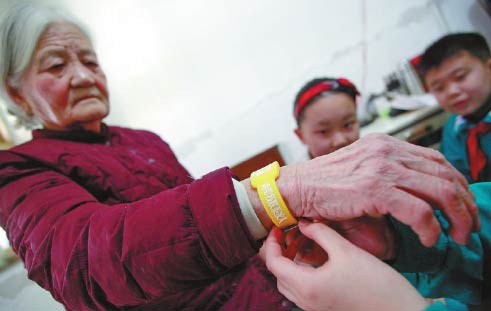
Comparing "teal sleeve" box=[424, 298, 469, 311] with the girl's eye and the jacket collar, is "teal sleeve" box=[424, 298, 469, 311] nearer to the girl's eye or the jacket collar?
the jacket collar

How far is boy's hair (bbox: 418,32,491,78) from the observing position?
124 centimetres

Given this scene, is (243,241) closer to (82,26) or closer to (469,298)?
(469,298)

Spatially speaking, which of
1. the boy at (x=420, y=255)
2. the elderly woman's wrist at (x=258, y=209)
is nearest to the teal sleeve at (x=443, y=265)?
the boy at (x=420, y=255)

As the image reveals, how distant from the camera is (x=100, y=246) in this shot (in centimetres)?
33

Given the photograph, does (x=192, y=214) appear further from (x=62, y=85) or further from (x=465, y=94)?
(x=465, y=94)

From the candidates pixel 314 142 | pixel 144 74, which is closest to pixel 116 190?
pixel 314 142

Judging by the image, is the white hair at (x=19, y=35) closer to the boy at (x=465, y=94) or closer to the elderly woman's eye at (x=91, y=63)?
the elderly woman's eye at (x=91, y=63)

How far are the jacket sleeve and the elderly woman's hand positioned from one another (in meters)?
0.06

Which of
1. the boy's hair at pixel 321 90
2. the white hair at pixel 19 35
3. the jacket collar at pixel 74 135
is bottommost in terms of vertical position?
the boy's hair at pixel 321 90

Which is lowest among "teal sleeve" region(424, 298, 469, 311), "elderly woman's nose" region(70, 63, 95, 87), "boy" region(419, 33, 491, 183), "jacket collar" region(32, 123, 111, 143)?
"boy" region(419, 33, 491, 183)

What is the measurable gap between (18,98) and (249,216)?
0.83m

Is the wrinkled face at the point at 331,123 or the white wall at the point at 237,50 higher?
the white wall at the point at 237,50

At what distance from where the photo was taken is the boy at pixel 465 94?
1.09 m

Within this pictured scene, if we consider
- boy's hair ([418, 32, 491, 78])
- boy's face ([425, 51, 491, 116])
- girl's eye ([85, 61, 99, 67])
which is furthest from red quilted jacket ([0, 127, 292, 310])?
boy's hair ([418, 32, 491, 78])
